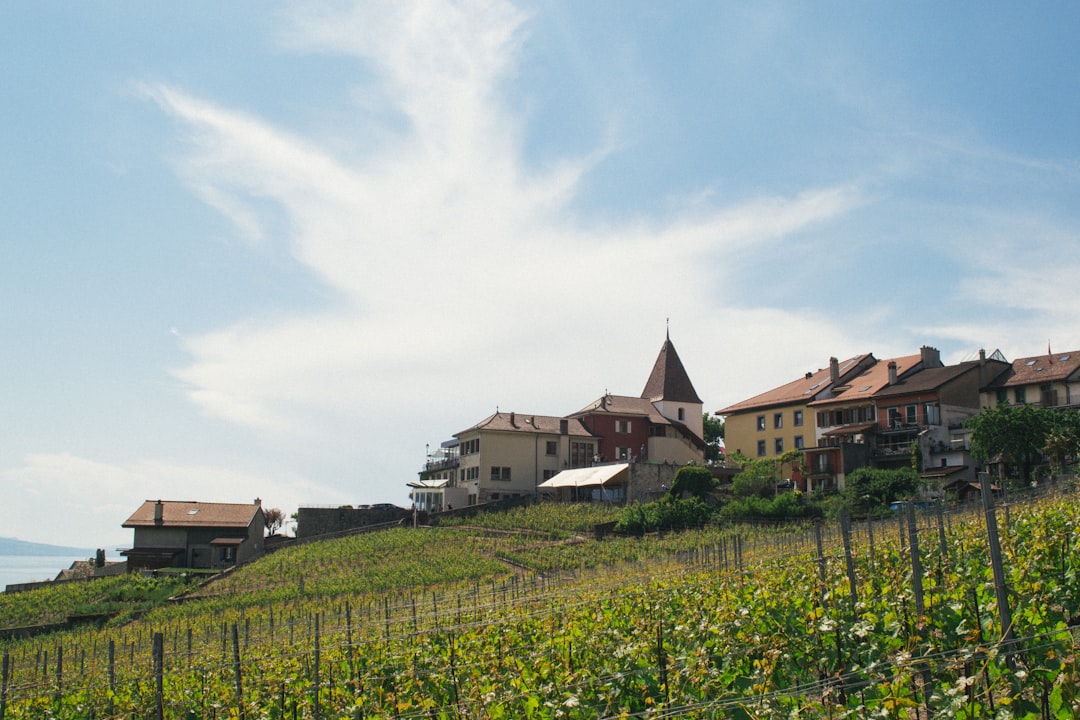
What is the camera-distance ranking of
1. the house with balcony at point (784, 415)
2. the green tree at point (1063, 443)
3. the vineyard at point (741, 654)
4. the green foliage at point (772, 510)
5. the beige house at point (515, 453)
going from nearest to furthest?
the vineyard at point (741, 654)
the green tree at point (1063, 443)
the green foliage at point (772, 510)
the house with balcony at point (784, 415)
the beige house at point (515, 453)

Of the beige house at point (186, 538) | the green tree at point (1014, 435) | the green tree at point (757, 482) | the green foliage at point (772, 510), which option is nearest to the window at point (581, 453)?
the green tree at point (757, 482)

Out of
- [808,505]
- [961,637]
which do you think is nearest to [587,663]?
[961,637]

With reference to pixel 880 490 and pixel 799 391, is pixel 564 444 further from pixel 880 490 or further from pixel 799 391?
pixel 880 490

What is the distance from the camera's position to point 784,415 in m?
49.2

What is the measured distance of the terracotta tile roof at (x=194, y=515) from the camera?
49750 millimetres

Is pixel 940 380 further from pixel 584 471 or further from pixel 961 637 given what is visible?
pixel 961 637

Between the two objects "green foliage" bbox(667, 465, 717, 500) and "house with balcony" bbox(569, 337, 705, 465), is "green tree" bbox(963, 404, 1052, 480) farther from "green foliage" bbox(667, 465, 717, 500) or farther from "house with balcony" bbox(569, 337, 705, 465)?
"house with balcony" bbox(569, 337, 705, 465)

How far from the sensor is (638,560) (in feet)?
89.9

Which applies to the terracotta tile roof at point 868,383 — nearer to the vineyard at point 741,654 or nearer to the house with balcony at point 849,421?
the house with balcony at point 849,421

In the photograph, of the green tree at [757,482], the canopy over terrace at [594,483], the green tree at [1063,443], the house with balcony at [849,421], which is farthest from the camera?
the canopy over terrace at [594,483]

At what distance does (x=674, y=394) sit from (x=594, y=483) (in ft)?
53.6

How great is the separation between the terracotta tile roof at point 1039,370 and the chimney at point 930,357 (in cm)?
362

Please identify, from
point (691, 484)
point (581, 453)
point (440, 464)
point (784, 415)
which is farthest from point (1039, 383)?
point (440, 464)

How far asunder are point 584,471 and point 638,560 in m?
18.9
